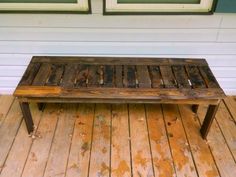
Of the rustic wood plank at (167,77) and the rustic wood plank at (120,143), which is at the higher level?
the rustic wood plank at (167,77)

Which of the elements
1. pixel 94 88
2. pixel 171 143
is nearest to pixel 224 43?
pixel 171 143

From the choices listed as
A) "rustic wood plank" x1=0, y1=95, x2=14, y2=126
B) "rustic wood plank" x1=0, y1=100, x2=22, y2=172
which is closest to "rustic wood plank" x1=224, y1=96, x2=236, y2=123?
"rustic wood plank" x1=0, y1=100, x2=22, y2=172

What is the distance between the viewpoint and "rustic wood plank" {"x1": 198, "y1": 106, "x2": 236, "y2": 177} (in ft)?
5.84

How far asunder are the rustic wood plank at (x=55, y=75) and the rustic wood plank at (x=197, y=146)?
3.74ft

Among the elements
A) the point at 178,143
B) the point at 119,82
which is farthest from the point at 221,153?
the point at 119,82

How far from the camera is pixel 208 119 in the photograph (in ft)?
A: 6.31

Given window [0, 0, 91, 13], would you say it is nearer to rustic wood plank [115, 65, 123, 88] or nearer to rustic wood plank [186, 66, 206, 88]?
rustic wood plank [115, 65, 123, 88]

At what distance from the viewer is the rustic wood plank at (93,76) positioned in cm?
185

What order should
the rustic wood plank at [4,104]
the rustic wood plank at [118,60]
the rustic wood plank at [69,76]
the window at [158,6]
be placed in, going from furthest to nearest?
the rustic wood plank at [4,104], the rustic wood plank at [118,60], the window at [158,6], the rustic wood plank at [69,76]

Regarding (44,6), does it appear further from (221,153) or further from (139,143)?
(221,153)

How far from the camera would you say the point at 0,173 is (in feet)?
5.65

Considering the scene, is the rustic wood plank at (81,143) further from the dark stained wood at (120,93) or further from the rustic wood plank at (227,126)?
the rustic wood plank at (227,126)

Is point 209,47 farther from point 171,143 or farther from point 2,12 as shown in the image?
point 2,12

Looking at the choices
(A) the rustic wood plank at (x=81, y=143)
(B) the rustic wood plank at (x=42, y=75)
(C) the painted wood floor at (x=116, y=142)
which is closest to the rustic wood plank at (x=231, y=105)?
(C) the painted wood floor at (x=116, y=142)
